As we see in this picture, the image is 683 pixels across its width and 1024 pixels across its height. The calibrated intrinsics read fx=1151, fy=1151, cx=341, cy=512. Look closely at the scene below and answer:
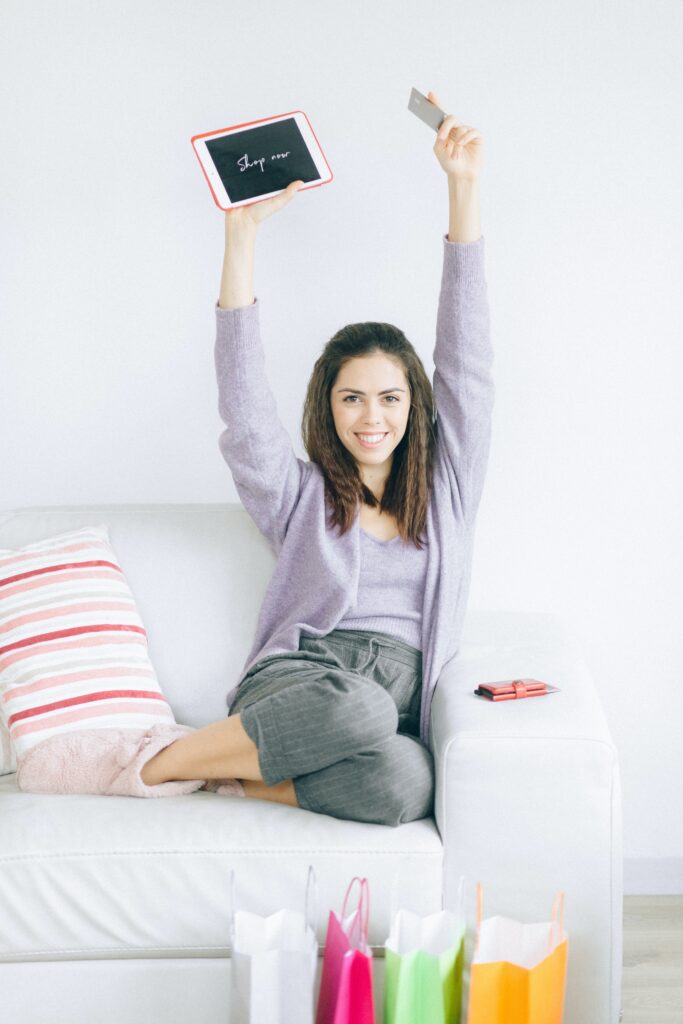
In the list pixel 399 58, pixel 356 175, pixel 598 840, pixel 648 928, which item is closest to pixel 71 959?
pixel 598 840

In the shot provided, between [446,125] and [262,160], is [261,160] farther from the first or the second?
[446,125]

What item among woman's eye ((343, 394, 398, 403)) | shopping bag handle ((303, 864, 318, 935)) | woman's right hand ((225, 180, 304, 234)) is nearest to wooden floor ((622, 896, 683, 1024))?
shopping bag handle ((303, 864, 318, 935))

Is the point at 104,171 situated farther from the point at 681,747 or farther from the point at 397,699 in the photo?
the point at 681,747

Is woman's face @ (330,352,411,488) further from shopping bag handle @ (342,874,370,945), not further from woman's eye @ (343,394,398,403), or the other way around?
shopping bag handle @ (342,874,370,945)

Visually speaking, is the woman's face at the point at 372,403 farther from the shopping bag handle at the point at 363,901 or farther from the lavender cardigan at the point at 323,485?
the shopping bag handle at the point at 363,901

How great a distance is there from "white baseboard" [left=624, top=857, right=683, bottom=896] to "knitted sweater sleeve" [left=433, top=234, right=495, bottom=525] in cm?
86

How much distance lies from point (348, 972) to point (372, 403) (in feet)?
3.25

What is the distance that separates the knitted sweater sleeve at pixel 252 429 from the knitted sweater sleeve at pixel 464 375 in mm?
297

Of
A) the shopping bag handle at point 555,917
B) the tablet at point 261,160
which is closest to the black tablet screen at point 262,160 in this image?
the tablet at point 261,160

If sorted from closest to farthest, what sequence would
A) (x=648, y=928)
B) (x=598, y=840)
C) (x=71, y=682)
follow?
1. (x=598, y=840)
2. (x=71, y=682)
3. (x=648, y=928)

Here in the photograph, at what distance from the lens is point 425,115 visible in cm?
202

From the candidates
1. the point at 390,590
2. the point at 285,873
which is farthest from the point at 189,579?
the point at 285,873

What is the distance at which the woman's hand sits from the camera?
204 centimetres

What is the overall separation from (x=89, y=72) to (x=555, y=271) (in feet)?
3.35
